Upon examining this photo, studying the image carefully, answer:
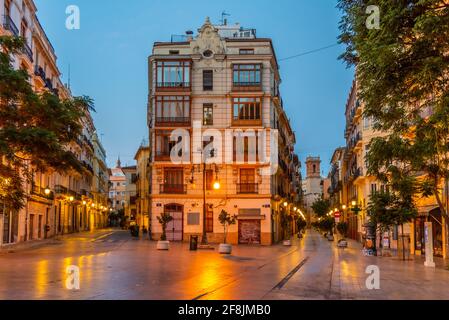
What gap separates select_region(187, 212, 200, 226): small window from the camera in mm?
49500

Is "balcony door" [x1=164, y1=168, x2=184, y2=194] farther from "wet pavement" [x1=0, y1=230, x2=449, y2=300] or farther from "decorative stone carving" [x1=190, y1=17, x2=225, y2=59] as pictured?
"wet pavement" [x1=0, y1=230, x2=449, y2=300]

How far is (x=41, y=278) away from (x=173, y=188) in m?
32.7

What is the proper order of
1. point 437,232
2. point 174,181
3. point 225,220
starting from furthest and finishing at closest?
point 174,181 → point 225,220 → point 437,232

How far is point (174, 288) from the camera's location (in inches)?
595

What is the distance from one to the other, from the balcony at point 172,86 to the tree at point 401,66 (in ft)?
109

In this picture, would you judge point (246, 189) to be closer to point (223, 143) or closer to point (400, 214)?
point (223, 143)

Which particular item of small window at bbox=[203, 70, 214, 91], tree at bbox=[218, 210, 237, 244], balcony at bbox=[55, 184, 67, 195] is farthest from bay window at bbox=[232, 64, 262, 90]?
balcony at bbox=[55, 184, 67, 195]

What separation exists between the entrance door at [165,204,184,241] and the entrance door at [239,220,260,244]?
5.22m

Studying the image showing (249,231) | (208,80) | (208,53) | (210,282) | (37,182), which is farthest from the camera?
(208,53)

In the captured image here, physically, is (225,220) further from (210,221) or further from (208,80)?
(208,80)

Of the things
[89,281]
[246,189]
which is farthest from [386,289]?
[246,189]

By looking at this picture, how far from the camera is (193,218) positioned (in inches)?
1951

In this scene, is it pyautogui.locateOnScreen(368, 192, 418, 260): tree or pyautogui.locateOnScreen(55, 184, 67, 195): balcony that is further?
pyautogui.locateOnScreen(55, 184, 67, 195): balcony

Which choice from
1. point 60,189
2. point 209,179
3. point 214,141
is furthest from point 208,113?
point 60,189
